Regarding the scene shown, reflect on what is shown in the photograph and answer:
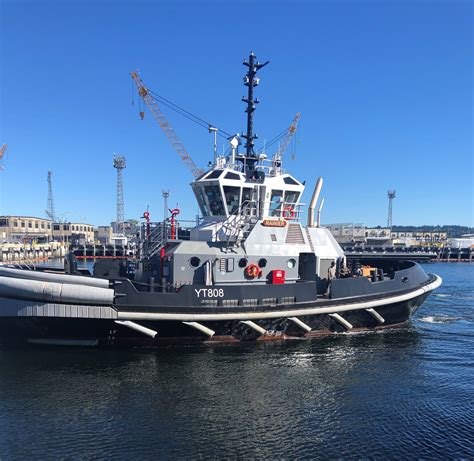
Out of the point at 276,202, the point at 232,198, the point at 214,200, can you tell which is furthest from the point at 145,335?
the point at 276,202

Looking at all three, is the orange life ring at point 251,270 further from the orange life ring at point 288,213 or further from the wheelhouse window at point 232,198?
the orange life ring at point 288,213

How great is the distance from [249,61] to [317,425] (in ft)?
48.3

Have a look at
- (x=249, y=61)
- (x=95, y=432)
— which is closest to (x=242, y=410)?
(x=95, y=432)

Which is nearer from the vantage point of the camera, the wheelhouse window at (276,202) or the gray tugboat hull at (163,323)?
the gray tugboat hull at (163,323)

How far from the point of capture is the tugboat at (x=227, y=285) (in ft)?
41.4

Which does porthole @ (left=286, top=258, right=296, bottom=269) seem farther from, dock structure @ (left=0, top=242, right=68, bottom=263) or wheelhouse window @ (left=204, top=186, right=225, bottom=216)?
dock structure @ (left=0, top=242, right=68, bottom=263)

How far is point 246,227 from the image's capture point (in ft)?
50.6

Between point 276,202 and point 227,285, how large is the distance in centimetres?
445

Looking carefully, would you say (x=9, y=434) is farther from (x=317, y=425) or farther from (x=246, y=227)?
(x=246, y=227)

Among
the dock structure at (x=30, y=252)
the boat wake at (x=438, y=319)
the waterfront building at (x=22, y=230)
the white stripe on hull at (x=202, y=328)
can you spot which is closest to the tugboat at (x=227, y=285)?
the white stripe on hull at (x=202, y=328)

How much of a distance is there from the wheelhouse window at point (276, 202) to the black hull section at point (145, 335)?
14.8 ft

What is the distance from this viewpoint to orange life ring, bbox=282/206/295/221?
16337 mm

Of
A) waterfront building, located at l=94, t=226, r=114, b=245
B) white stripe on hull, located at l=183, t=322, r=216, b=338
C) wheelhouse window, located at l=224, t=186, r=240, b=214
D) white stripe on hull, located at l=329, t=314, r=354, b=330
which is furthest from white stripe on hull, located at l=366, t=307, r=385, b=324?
waterfront building, located at l=94, t=226, r=114, b=245

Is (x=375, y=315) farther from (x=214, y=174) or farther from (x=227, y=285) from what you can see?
(x=214, y=174)
